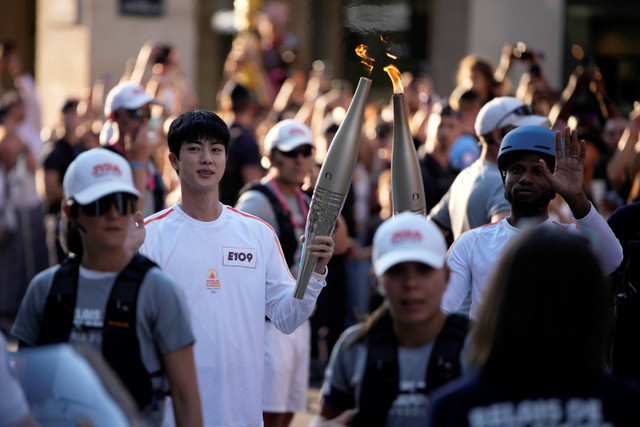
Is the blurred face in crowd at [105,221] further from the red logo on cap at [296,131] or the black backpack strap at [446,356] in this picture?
the red logo on cap at [296,131]

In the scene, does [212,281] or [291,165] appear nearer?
[212,281]

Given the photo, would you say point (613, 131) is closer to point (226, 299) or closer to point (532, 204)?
point (532, 204)

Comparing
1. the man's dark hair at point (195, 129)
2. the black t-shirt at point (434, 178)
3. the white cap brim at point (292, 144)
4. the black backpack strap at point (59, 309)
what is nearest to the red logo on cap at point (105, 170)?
the black backpack strap at point (59, 309)

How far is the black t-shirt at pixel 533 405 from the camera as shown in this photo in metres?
2.64

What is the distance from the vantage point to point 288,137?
6777mm

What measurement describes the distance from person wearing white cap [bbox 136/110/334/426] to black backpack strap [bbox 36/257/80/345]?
786 mm

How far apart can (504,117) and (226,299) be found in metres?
2.19

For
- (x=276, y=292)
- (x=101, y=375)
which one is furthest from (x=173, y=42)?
(x=101, y=375)

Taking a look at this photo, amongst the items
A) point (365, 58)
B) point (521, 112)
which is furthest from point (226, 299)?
point (521, 112)

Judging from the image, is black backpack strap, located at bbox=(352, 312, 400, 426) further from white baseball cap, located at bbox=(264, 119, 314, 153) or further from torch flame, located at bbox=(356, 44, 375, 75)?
white baseball cap, located at bbox=(264, 119, 314, 153)

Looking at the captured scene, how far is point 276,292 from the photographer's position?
467 cm

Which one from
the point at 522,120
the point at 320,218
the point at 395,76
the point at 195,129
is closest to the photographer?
the point at 320,218

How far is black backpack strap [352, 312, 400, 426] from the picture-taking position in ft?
10.4

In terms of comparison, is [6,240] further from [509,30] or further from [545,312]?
[545,312]
